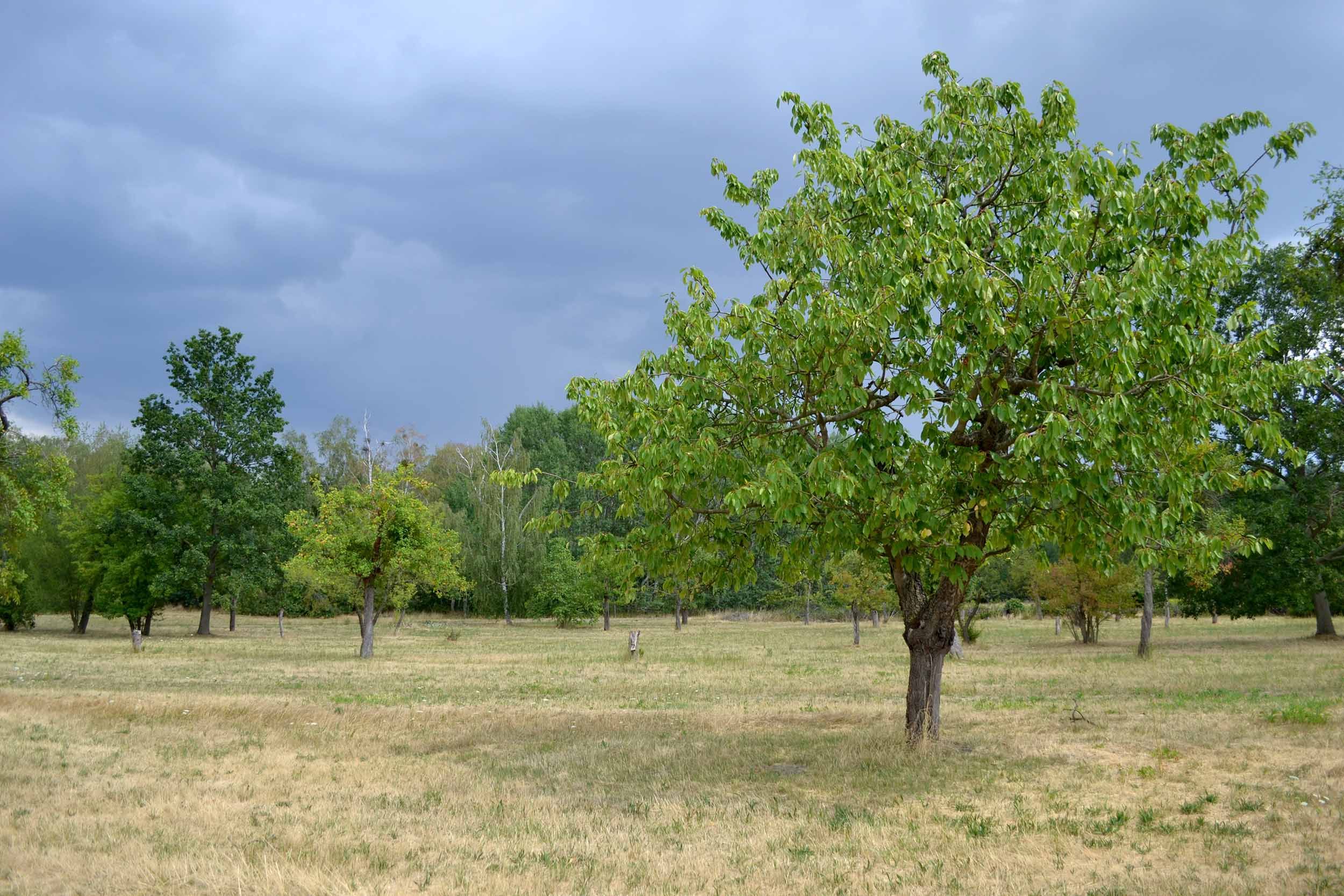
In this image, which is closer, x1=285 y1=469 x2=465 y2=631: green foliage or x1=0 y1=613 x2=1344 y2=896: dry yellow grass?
x1=0 y1=613 x2=1344 y2=896: dry yellow grass

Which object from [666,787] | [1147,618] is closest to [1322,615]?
[1147,618]

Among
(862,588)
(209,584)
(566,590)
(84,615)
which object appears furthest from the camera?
(566,590)

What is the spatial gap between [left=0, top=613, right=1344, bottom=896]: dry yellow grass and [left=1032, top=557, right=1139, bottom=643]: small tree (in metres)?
14.0

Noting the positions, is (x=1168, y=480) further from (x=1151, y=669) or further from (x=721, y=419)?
(x=1151, y=669)

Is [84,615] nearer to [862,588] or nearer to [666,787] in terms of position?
[862,588]

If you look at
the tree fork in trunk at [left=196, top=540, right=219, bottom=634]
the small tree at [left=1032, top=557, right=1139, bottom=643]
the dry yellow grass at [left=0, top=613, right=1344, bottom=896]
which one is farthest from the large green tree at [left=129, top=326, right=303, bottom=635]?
the small tree at [left=1032, top=557, right=1139, bottom=643]

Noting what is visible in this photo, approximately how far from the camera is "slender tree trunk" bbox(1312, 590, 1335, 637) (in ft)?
136

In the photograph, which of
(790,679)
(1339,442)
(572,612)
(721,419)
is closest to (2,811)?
(721,419)

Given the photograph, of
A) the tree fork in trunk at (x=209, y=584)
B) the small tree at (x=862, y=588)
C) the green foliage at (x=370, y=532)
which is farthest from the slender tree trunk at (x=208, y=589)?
the small tree at (x=862, y=588)

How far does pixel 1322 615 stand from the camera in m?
42.1

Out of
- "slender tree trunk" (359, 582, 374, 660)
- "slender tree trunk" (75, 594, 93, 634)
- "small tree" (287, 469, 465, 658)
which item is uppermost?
"small tree" (287, 469, 465, 658)

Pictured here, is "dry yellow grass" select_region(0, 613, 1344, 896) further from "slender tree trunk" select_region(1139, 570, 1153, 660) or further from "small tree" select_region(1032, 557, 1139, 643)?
"small tree" select_region(1032, 557, 1139, 643)

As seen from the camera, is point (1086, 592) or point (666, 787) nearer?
point (666, 787)

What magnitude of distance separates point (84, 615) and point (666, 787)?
50718 millimetres
